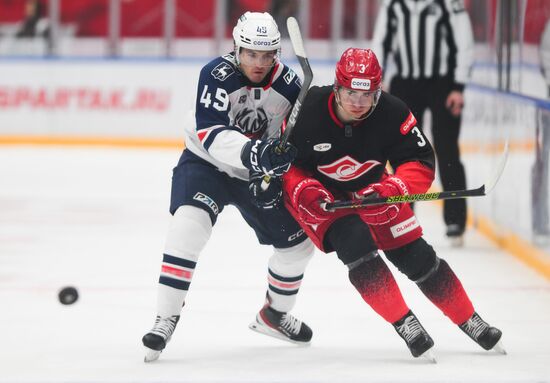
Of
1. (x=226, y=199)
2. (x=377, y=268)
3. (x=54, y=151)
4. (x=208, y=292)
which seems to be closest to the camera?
(x=377, y=268)

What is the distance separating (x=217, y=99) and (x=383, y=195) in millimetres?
534

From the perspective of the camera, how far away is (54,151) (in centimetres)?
917

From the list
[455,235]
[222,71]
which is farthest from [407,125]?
[455,235]

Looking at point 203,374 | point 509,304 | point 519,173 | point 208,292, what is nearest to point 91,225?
point 208,292

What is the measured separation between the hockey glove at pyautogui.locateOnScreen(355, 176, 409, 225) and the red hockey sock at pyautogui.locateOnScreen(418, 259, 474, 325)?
0.21 m

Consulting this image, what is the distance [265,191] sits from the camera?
341cm

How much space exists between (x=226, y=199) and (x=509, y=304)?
1329mm

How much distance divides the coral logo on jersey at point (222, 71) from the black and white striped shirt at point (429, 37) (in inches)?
94.7

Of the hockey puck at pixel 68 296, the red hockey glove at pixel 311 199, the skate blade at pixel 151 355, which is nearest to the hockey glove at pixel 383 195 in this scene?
the red hockey glove at pixel 311 199

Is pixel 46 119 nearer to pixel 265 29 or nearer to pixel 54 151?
pixel 54 151

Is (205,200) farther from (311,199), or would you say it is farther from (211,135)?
(311,199)

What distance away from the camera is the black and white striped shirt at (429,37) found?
5746 mm

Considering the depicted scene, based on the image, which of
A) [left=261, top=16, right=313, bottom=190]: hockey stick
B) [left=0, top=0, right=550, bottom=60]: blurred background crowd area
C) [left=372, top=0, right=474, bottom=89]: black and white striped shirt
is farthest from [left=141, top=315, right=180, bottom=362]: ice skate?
[left=0, top=0, right=550, bottom=60]: blurred background crowd area

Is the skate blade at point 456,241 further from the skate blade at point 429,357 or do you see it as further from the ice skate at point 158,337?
the ice skate at point 158,337
